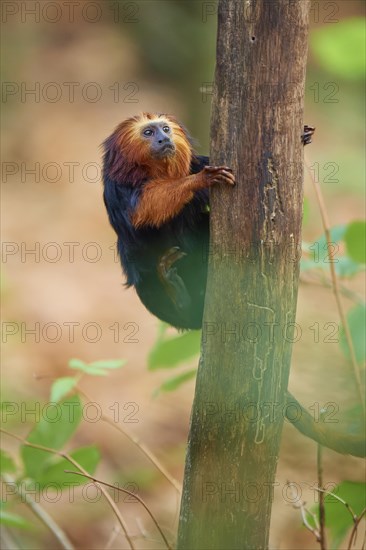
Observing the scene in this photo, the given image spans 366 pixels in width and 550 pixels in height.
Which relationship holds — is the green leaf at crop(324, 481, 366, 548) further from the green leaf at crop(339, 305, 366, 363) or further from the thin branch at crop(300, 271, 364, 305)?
the thin branch at crop(300, 271, 364, 305)

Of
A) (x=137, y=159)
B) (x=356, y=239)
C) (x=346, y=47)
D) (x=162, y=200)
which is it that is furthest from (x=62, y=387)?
(x=346, y=47)

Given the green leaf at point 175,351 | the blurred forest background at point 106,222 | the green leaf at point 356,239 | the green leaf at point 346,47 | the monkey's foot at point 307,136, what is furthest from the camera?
the blurred forest background at point 106,222

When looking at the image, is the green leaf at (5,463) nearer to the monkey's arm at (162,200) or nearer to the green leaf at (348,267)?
the monkey's arm at (162,200)

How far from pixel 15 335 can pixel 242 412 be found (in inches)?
158

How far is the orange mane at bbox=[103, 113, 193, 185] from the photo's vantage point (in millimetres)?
2881

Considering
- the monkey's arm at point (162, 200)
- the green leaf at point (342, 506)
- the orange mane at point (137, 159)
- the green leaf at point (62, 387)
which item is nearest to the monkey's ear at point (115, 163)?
the orange mane at point (137, 159)

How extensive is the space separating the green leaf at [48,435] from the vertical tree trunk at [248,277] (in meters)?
0.51

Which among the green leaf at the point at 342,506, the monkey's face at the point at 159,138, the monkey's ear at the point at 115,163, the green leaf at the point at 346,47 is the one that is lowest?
the green leaf at the point at 342,506

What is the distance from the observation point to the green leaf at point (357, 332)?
2.59m

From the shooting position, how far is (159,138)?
2.89 m

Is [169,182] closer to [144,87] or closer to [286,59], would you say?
[286,59]

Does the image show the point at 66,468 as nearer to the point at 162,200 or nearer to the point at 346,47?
the point at 162,200

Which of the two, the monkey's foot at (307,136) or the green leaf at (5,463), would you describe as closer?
the monkey's foot at (307,136)

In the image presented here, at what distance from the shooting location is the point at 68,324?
5.95 meters
